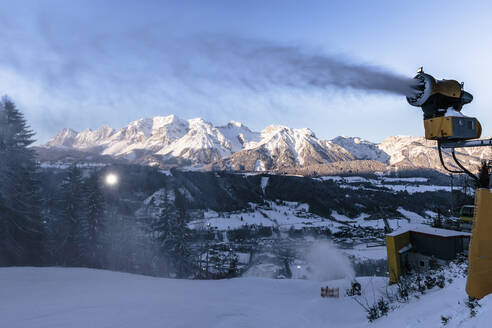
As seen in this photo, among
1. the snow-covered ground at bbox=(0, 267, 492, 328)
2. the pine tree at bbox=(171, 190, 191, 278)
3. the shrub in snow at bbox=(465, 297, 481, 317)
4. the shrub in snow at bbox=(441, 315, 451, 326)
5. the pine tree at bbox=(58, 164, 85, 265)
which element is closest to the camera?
the shrub in snow at bbox=(465, 297, 481, 317)

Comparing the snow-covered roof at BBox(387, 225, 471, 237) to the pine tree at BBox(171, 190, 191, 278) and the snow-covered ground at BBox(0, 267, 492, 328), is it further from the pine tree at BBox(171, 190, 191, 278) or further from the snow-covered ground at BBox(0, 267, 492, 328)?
A: the pine tree at BBox(171, 190, 191, 278)

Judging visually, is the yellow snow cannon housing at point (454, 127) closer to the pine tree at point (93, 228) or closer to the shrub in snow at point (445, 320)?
the shrub in snow at point (445, 320)

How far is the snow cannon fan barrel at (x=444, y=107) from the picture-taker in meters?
4.44

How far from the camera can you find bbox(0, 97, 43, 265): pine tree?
2439cm

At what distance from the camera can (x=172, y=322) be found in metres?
9.09

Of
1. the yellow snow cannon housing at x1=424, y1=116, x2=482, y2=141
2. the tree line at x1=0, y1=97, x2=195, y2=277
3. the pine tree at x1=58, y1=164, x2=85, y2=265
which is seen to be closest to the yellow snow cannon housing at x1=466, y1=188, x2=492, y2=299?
the yellow snow cannon housing at x1=424, y1=116, x2=482, y2=141

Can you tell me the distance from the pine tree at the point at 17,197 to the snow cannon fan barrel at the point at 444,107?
105ft

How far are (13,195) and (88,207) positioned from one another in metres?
7.57

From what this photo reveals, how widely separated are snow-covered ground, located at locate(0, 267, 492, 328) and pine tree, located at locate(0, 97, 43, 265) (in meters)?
14.1

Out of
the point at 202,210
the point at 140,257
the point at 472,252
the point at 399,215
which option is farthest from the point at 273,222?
the point at 472,252

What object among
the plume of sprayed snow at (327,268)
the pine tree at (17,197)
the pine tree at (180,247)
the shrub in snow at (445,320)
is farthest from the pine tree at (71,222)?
the plume of sprayed snow at (327,268)

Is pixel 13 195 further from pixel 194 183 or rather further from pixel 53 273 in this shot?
pixel 194 183

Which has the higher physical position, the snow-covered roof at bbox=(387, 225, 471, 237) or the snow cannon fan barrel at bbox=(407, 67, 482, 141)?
the snow cannon fan barrel at bbox=(407, 67, 482, 141)

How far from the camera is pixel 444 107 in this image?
15.7 ft
